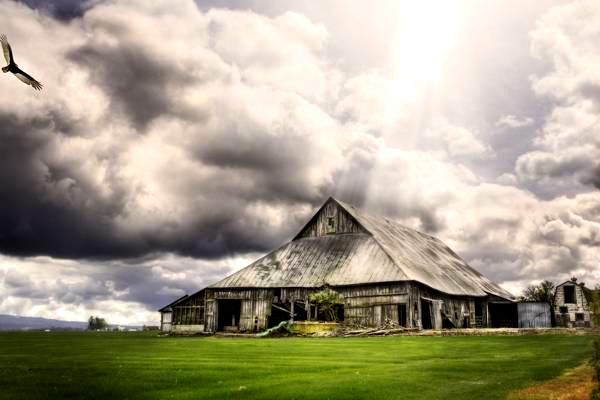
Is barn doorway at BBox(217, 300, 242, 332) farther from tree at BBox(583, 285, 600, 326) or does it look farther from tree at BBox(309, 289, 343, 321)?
tree at BBox(583, 285, 600, 326)

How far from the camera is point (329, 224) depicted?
59375mm

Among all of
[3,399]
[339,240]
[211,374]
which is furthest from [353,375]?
[339,240]

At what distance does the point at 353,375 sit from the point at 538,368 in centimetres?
617

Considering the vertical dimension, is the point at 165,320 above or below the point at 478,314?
below

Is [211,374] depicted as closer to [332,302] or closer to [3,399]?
[3,399]

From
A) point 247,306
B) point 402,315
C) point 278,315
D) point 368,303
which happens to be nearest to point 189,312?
point 247,306

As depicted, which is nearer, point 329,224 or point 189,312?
point 189,312

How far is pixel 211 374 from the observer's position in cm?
1530

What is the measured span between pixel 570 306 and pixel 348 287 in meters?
27.9

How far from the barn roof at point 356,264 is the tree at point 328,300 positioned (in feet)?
4.24

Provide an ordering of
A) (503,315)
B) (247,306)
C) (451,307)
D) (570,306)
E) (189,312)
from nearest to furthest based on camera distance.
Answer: (451,307) → (247,306) → (189,312) → (570,306) → (503,315)

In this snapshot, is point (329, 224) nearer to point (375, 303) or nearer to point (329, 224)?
point (329, 224)

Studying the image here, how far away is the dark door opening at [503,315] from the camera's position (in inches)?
2505

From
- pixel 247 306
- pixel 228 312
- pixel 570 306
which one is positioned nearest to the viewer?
pixel 247 306
